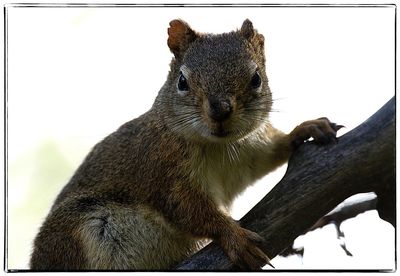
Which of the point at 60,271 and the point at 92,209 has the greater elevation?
the point at 92,209

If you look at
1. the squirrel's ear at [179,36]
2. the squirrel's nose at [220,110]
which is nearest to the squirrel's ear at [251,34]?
the squirrel's ear at [179,36]

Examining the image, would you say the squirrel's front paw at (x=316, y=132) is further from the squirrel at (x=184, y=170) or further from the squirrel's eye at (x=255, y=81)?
the squirrel's eye at (x=255, y=81)

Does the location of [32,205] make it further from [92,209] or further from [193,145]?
[193,145]

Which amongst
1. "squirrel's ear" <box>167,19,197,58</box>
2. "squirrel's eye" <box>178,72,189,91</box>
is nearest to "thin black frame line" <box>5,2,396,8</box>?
"squirrel's ear" <box>167,19,197,58</box>

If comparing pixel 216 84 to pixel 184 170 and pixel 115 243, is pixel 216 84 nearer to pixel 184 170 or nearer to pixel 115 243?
pixel 184 170

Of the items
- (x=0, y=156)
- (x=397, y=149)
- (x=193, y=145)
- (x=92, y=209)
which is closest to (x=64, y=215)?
(x=92, y=209)
